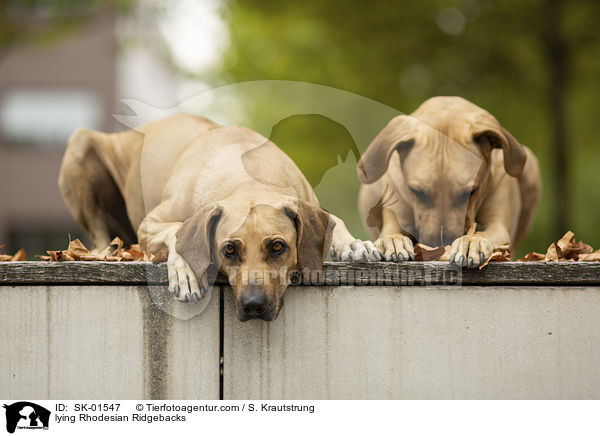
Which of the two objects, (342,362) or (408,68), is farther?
(408,68)

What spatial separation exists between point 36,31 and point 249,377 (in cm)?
1206

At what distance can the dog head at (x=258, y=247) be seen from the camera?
3.50 meters

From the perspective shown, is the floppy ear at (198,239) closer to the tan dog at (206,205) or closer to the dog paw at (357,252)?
the tan dog at (206,205)

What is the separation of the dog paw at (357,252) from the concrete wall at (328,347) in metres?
0.24

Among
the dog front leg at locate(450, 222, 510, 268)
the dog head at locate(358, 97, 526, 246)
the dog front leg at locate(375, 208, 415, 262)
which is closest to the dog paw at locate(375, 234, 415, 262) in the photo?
the dog front leg at locate(375, 208, 415, 262)

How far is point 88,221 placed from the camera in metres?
5.94

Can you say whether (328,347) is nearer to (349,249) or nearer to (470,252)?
(349,249)

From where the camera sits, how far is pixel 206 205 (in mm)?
4031

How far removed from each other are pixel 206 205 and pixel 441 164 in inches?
70.2

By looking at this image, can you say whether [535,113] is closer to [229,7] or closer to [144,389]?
[229,7]

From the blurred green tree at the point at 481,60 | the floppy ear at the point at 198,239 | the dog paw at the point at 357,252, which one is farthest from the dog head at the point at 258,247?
the blurred green tree at the point at 481,60

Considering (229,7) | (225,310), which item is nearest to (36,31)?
(229,7)
